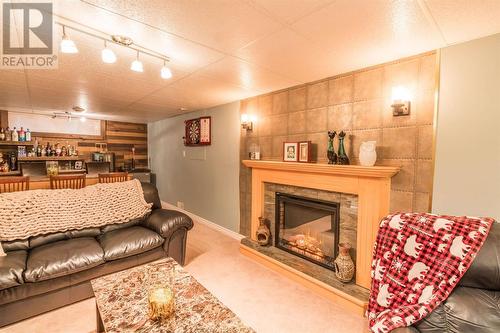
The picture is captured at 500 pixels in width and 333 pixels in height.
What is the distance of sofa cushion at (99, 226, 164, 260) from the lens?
2282mm

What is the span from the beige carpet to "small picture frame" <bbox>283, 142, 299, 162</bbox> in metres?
1.42

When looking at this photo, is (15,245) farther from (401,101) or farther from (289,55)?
(401,101)

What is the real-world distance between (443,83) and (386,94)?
1.42 ft

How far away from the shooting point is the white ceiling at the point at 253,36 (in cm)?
138

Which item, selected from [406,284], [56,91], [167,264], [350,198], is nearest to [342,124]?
[350,198]

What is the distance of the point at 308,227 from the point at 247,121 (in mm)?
1809

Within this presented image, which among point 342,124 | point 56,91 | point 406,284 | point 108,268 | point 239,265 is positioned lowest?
point 239,265

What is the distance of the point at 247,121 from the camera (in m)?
3.61

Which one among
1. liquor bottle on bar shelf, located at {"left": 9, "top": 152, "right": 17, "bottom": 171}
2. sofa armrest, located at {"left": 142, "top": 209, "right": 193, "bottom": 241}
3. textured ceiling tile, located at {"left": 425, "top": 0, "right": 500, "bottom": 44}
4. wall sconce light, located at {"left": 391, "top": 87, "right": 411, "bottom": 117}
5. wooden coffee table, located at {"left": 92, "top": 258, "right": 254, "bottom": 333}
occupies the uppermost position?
textured ceiling tile, located at {"left": 425, "top": 0, "right": 500, "bottom": 44}

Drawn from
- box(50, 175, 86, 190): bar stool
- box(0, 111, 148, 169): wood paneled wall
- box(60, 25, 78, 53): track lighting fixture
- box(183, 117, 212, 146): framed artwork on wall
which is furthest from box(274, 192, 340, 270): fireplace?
box(0, 111, 148, 169): wood paneled wall

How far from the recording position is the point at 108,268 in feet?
7.43

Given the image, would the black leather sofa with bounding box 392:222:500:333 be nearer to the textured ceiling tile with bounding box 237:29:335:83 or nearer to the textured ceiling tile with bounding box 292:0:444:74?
the textured ceiling tile with bounding box 292:0:444:74

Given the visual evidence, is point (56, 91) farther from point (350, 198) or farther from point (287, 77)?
point (350, 198)

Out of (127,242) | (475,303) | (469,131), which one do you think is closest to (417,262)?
(475,303)
